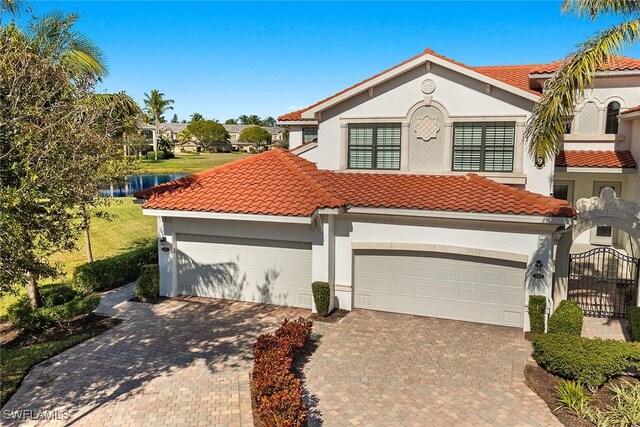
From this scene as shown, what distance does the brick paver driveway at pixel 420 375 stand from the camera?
9.23 metres

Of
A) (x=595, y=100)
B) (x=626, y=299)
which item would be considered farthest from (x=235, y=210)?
(x=595, y=100)

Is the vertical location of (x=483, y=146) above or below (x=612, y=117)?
below

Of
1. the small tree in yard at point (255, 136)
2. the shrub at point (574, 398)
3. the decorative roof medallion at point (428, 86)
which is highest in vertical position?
the small tree in yard at point (255, 136)

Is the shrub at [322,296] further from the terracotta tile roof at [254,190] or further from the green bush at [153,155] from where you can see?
the green bush at [153,155]

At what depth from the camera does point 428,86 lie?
54.6 feet

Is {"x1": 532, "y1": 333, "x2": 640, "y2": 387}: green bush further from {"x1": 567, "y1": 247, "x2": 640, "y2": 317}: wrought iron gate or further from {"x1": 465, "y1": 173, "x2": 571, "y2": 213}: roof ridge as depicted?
{"x1": 465, "y1": 173, "x2": 571, "y2": 213}: roof ridge

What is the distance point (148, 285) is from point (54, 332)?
334cm

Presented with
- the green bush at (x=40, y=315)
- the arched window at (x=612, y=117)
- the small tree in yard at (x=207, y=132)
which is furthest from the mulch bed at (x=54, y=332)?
the small tree in yard at (x=207, y=132)

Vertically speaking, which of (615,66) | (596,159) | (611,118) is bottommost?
(596,159)

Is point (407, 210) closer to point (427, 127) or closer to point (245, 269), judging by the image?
point (427, 127)

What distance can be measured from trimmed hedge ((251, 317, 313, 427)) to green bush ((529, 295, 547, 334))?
6.19m

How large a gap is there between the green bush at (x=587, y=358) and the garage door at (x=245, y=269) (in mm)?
7539

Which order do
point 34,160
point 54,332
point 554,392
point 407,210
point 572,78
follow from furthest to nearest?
point 407,210 → point 54,332 → point 572,78 → point 554,392 → point 34,160

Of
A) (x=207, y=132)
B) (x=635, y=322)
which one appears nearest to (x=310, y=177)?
(x=635, y=322)
